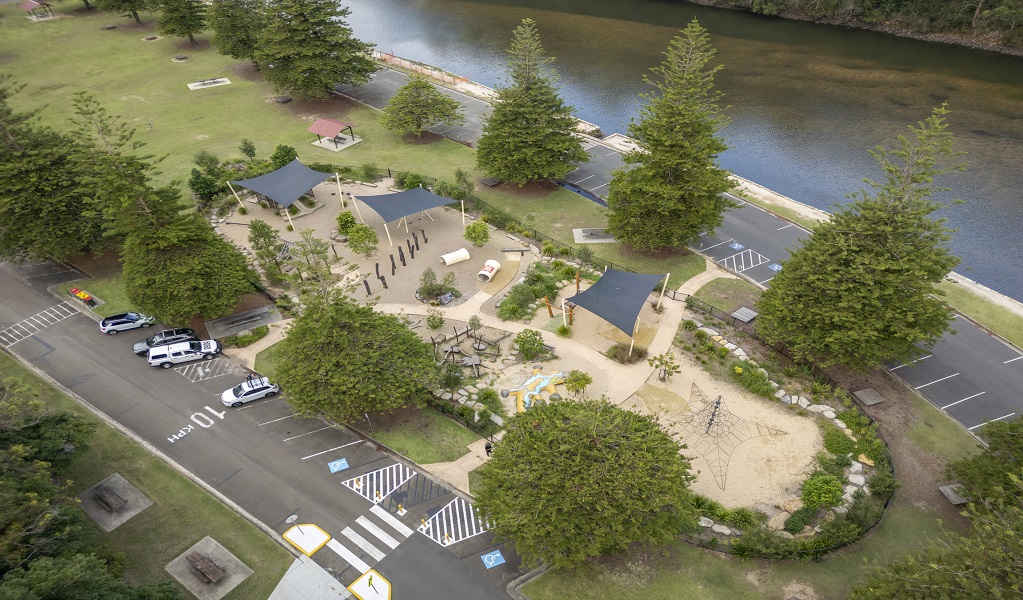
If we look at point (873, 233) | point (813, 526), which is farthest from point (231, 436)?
point (873, 233)

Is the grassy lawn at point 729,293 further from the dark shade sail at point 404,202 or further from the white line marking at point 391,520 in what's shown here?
the white line marking at point 391,520

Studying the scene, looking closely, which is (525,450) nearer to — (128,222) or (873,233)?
(873,233)

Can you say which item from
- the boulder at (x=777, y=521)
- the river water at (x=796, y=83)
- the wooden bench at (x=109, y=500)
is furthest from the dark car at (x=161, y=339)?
the river water at (x=796, y=83)

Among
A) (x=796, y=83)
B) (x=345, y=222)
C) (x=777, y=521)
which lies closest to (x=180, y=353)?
(x=345, y=222)

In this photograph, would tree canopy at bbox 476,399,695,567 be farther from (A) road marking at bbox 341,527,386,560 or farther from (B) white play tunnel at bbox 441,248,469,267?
(B) white play tunnel at bbox 441,248,469,267

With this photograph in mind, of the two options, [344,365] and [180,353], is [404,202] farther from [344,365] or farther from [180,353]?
[344,365]

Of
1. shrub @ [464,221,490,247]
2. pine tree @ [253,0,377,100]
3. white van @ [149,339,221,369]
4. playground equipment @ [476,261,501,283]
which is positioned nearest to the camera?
white van @ [149,339,221,369]

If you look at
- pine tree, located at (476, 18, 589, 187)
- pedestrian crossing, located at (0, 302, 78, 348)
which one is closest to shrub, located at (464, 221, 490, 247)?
pine tree, located at (476, 18, 589, 187)
